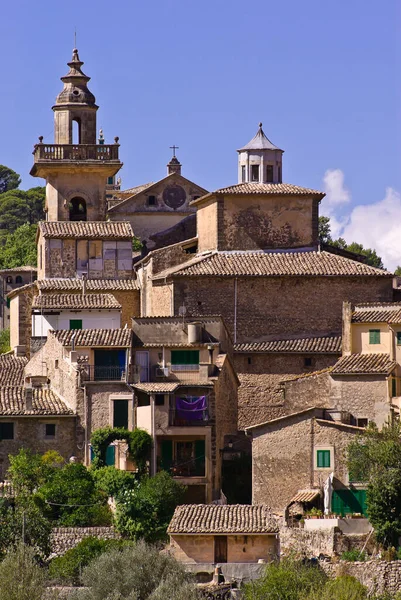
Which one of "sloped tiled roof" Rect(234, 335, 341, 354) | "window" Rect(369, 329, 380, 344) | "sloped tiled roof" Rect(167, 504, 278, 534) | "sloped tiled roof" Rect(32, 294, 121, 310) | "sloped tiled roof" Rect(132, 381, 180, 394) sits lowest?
"sloped tiled roof" Rect(167, 504, 278, 534)

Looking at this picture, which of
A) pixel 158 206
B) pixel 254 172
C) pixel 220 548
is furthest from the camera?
pixel 158 206

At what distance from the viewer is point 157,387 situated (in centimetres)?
5794

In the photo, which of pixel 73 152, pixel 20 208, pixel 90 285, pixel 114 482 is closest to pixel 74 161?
pixel 73 152

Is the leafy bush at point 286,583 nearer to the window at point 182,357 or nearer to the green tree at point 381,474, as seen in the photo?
the green tree at point 381,474

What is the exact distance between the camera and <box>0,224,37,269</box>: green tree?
96744 millimetres

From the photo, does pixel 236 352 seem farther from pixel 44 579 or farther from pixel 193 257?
pixel 44 579

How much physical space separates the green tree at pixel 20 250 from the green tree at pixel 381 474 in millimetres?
40595

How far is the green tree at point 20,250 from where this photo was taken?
96.7m

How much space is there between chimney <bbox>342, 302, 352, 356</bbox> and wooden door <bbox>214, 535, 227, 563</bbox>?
10109 millimetres

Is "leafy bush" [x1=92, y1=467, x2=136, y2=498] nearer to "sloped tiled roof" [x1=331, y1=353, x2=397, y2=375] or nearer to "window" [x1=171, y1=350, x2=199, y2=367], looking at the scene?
"window" [x1=171, y1=350, x2=199, y2=367]

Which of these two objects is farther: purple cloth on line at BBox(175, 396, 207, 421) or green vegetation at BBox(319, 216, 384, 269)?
green vegetation at BBox(319, 216, 384, 269)

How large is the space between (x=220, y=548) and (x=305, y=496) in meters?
3.52

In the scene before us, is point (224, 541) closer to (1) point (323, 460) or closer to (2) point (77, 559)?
(2) point (77, 559)

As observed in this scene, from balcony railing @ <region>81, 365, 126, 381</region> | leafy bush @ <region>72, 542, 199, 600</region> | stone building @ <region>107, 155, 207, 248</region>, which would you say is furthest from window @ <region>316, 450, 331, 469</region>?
stone building @ <region>107, 155, 207, 248</region>
